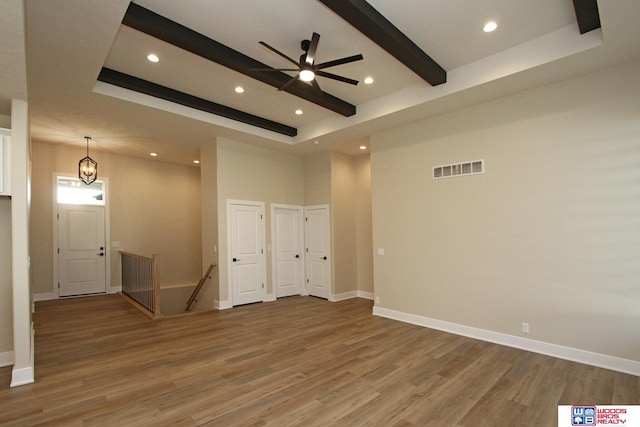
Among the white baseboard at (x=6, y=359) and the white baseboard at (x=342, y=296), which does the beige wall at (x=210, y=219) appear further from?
the white baseboard at (x=6, y=359)

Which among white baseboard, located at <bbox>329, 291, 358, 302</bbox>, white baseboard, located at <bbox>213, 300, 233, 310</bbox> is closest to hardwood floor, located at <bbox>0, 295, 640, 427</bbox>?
white baseboard, located at <bbox>213, 300, 233, 310</bbox>

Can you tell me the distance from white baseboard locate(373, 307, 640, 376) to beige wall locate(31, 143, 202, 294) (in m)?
6.11

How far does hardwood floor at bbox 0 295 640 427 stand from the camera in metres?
2.60

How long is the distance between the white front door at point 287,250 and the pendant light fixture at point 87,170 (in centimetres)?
411

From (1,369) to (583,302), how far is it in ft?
21.7

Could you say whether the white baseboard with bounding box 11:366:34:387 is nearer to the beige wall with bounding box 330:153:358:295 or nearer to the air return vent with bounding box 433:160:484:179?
the beige wall with bounding box 330:153:358:295

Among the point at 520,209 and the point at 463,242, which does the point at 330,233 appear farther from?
the point at 520,209

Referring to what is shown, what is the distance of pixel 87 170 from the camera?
684 cm

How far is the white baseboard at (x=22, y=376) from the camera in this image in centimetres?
310

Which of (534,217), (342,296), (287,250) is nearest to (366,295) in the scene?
(342,296)

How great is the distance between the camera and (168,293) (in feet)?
26.7

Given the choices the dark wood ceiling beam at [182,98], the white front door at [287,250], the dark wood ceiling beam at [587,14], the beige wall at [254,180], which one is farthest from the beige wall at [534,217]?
the beige wall at [254,180]

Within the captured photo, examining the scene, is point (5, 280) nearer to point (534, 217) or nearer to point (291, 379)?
point (291, 379)

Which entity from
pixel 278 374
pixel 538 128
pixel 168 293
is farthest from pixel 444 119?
pixel 168 293
